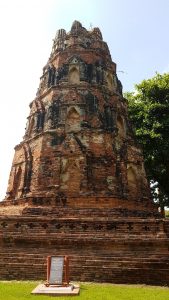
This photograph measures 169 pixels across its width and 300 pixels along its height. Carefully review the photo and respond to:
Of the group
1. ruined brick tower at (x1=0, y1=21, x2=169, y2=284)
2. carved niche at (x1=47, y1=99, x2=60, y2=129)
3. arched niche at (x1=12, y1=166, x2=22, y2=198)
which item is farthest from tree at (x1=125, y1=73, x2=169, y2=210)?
arched niche at (x1=12, y1=166, x2=22, y2=198)

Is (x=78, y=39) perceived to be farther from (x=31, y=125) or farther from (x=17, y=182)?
(x=17, y=182)

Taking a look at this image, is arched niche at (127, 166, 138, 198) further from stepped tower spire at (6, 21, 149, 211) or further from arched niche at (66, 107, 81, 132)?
arched niche at (66, 107, 81, 132)

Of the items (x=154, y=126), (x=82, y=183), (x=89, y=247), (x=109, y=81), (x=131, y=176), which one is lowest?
(x=89, y=247)

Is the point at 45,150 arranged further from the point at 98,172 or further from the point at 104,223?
the point at 104,223

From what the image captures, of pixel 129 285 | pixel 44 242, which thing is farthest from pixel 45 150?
pixel 129 285

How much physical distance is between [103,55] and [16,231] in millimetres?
11343

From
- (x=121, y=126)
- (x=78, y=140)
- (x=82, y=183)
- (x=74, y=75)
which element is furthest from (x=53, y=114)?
(x=82, y=183)

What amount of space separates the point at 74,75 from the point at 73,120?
3127 mm

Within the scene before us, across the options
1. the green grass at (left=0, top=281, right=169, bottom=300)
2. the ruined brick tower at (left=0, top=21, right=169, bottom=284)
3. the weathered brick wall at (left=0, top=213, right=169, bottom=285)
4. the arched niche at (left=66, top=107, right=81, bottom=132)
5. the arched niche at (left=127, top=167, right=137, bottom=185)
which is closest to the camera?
the green grass at (left=0, top=281, right=169, bottom=300)

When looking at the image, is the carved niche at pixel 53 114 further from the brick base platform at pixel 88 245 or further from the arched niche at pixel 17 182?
the brick base platform at pixel 88 245

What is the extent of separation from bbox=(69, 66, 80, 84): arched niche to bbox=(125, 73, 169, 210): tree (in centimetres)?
604

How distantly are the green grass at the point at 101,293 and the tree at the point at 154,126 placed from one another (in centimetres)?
1228

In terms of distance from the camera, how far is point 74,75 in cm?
1588

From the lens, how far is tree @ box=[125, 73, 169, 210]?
63.1 ft
